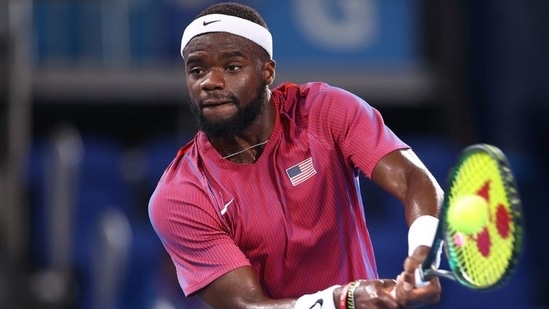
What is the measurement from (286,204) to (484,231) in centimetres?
111

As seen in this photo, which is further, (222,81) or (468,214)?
(222,81)

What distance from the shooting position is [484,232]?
447 cm

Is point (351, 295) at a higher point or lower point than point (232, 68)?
lower

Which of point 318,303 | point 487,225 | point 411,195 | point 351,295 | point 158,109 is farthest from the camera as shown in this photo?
point 158,109

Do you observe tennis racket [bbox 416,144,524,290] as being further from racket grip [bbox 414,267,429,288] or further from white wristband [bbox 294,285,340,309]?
white wristband [bbox 294,285,340,309]

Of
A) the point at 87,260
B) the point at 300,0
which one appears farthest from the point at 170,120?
the point at 87,260

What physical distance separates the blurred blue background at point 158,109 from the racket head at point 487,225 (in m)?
5.51

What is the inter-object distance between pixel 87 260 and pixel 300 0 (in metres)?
3.23

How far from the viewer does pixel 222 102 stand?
525 centimetres

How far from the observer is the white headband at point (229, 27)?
5289 millimetres

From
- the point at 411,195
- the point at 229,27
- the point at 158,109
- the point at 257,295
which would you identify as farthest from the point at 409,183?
the point at 158,109

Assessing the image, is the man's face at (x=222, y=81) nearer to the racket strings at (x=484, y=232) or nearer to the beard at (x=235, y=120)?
the beard at (x=235, y=120)

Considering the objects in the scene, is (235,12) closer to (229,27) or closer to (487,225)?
(229,27)

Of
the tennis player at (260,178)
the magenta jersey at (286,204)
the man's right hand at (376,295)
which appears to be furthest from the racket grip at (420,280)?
the magenta jersey at (286,204)
